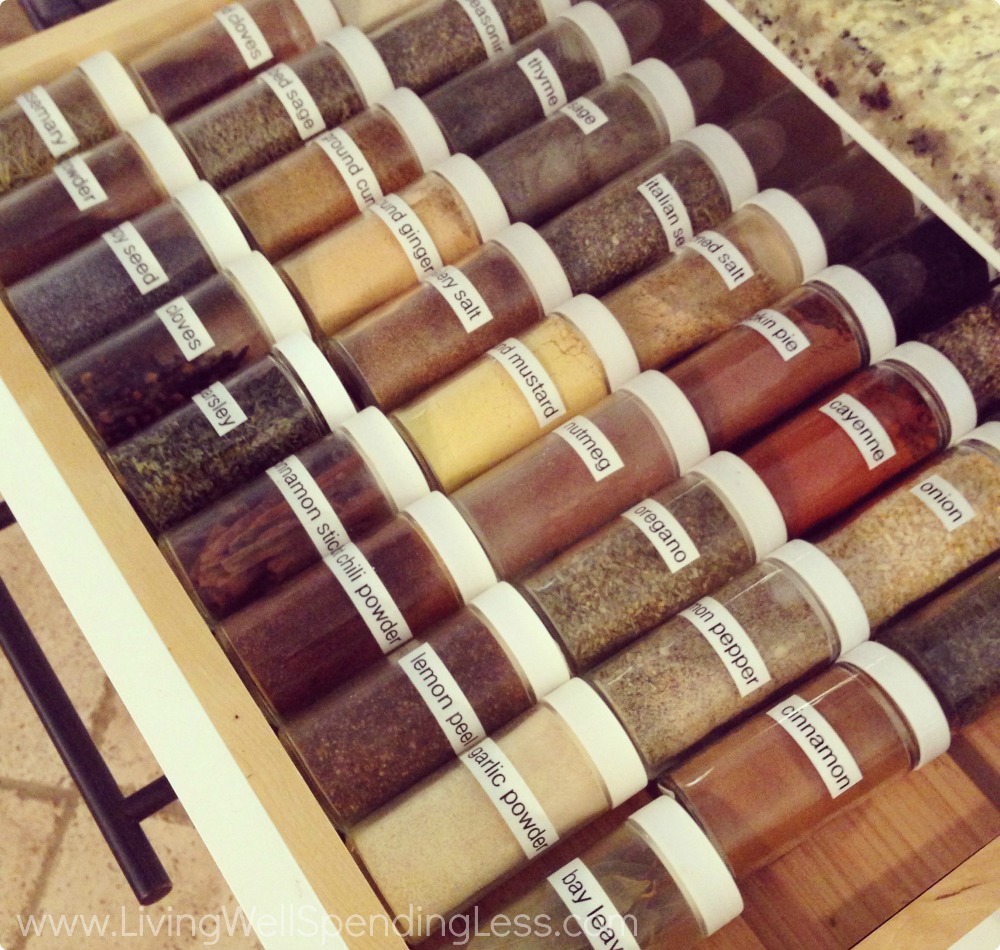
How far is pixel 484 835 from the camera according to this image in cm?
61

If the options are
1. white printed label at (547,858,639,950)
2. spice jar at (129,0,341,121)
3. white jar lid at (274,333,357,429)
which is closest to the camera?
white printed label at (547,858,639,950)

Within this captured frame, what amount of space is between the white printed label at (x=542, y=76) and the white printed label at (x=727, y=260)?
20 cm

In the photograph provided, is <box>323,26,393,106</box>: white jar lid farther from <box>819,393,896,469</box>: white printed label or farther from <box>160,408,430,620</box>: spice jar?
<box>819,393,896,469</box>: white printed label

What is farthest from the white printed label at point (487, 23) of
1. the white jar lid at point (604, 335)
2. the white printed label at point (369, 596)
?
the white printed label at point (369, 596)

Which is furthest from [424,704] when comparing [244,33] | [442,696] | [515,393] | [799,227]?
[244,33]

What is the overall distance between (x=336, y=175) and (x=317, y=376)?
0.19 metres

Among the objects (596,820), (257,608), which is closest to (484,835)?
(596,820)

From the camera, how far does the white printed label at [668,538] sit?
67cm

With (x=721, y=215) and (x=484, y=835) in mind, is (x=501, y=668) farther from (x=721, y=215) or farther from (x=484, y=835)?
(x=721, y=215)

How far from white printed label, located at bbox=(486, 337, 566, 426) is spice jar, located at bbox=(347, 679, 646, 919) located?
8.3 inches

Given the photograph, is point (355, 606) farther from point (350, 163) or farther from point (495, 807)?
point (350, 163)

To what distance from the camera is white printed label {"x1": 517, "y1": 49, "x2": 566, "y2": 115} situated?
81 centimetres

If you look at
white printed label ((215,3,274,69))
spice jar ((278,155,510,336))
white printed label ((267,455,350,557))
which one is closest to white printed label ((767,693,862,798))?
white printed label ((267,455,350,557))

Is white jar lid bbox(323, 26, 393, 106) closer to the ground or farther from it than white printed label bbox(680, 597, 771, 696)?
farther from it
